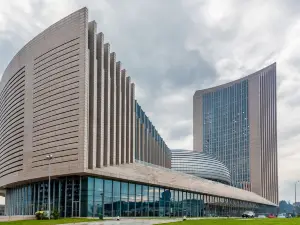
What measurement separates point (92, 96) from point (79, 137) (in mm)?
6177

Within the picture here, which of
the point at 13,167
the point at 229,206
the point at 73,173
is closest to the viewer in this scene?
the point at 73,173

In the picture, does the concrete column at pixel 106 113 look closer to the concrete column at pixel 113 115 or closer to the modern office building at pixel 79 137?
the modern office building at pixel 79 137

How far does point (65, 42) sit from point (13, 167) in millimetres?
25814

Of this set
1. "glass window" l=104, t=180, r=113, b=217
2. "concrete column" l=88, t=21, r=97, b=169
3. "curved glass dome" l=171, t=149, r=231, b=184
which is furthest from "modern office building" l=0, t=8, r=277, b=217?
"curved glass dome" l=171, t=149, r=231, b=184

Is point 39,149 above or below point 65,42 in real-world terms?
below

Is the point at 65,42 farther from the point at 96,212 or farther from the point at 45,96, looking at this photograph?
the point at 96,212

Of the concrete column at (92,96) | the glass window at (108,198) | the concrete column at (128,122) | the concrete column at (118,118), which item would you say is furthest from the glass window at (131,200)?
the concrete column at (92,96)

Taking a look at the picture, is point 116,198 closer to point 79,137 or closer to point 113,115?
point 79,137

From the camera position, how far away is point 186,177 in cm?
8988

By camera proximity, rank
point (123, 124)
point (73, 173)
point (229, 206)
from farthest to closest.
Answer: point (229, 206), point (123, 124), point (73, 173)

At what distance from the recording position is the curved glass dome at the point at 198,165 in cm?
13800

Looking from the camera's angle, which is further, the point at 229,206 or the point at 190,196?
the point at 229,206

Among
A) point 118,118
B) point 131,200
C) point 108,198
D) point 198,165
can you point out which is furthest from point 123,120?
point 198,165

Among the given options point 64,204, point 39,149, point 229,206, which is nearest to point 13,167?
point 39,149
